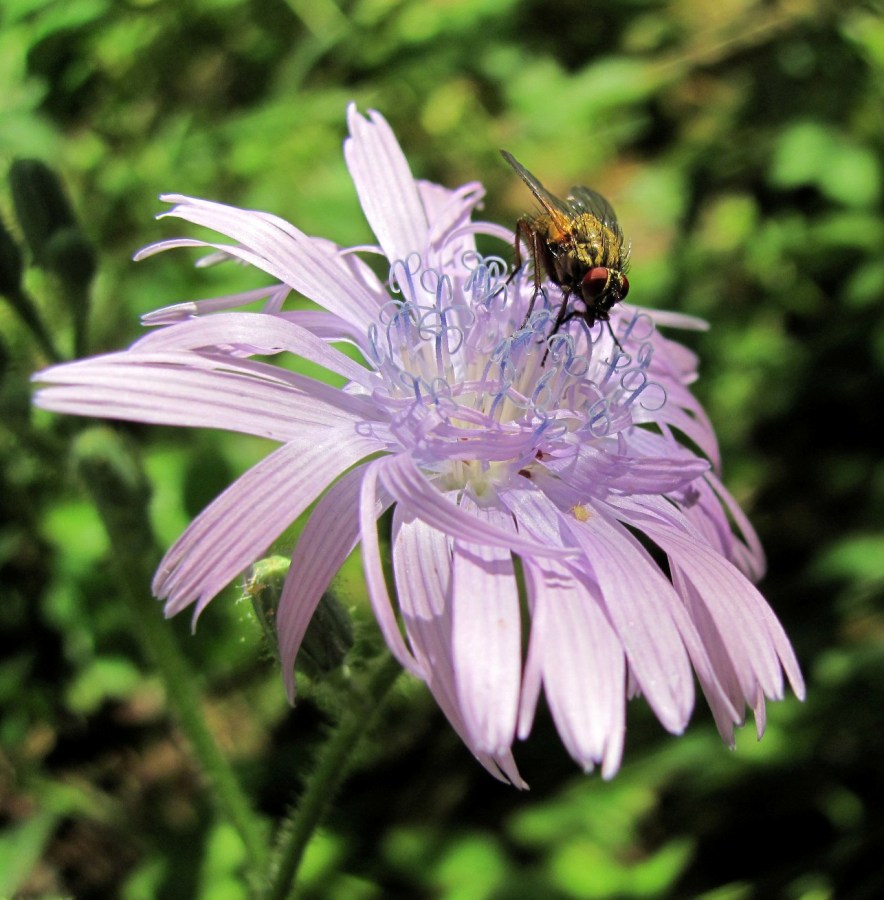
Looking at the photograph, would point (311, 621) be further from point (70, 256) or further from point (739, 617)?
point (70, 256)

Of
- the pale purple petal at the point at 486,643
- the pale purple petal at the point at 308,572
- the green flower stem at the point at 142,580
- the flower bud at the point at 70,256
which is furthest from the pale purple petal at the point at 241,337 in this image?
the flower bud at the point at 70,256

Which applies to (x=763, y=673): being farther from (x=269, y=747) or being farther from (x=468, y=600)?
(x=269, y=747)

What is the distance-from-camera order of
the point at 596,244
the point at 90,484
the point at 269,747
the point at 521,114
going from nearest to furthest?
the point at 596,244 → the point at 90,484 → the point at 269,747 → the point at 521,114

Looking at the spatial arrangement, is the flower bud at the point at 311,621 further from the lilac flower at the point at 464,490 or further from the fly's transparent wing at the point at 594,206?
the fly's transparent wing at the point at 594,206

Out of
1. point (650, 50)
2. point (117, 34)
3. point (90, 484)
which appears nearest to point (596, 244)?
point (90, 484)

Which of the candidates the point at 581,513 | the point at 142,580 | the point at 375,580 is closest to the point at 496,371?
the point at 581,513

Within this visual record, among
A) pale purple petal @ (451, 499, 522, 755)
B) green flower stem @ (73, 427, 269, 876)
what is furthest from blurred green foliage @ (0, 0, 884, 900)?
pale purple petal @ (451, 499, 522, 755)

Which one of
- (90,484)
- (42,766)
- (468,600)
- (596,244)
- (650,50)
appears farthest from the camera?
(650,50)
